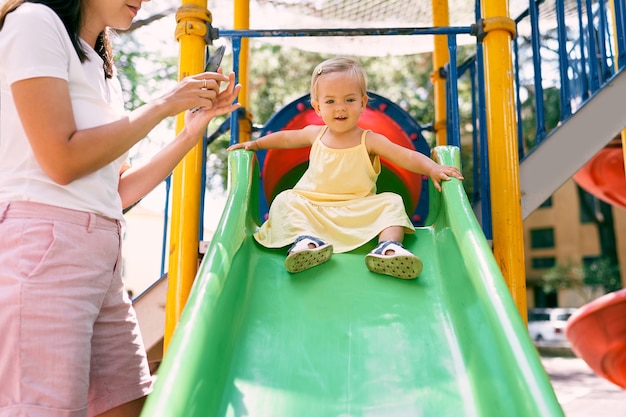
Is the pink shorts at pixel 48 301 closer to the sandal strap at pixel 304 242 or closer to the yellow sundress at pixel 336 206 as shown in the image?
the sandal strap at pixel 304 242

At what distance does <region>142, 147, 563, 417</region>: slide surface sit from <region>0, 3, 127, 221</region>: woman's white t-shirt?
495mm

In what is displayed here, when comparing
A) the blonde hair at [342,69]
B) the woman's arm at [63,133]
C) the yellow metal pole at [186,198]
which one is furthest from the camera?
the blonde hair at [342,69]

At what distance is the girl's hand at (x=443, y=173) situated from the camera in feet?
9.23

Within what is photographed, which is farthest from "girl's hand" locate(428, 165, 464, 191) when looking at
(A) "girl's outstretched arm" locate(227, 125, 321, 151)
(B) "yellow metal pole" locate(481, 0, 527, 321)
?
(A) "girl's outstretched arm" locate(227, 125, 321, 151)

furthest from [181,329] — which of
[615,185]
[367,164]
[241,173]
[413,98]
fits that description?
[413,98]

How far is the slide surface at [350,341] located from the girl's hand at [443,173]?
161 millimetres

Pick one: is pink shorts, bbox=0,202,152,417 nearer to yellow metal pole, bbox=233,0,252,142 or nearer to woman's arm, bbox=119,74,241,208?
woman's arm, bbox=119,74,241,208

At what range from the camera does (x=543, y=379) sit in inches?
60.9

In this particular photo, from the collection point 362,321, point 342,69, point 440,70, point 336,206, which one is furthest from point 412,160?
point 440,70

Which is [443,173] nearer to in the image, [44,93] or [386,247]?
[386,247]

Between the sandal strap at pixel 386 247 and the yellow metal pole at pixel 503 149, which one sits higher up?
the yellow metal pole at pixel 503 149

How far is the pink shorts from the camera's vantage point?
1284 mm

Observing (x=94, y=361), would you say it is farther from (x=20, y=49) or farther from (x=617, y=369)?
(x=617, y=369)

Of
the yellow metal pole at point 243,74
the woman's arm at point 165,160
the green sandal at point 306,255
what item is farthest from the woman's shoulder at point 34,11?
the yellow metal pole at point 243,74
